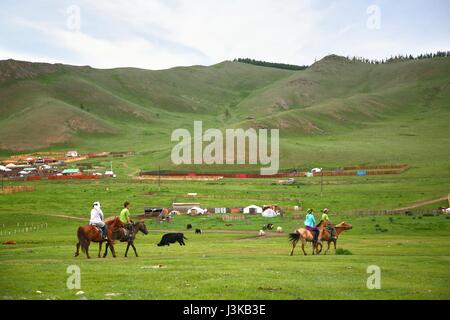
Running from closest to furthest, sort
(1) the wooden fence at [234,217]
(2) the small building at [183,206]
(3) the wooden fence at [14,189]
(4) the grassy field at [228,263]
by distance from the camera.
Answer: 1. (4) the grassy field at [228,263]
2. (1) the wooden fence at [234,217]
3. (2) the small building at [183,206]
4. (3) the wooden fence at [14,189]

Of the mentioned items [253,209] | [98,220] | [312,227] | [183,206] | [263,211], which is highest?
[98,220]

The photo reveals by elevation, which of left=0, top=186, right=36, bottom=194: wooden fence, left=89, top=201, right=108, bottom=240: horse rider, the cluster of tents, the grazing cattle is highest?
left=0, top=186, right=36, bottom=194: wooden fence

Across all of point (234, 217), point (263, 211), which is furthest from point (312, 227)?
point (263, 211)

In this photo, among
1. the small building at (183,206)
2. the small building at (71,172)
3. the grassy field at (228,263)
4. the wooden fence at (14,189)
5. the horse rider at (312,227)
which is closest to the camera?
the grassy field at (228,263)

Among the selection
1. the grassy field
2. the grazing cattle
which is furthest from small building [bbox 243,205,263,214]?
the grazing cattle

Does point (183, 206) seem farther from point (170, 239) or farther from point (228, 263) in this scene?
point (228, 263)

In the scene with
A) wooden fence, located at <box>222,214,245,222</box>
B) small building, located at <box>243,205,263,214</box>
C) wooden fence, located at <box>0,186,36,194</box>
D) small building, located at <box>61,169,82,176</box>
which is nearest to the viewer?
wooden fence, located at <box>222,214,245,222</box>

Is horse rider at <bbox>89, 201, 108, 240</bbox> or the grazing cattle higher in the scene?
horse rider at <bbox>89, 201, 108, 240</bbox>

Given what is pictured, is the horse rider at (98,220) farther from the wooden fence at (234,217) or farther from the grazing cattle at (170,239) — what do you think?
the wooden fence at (234,217)

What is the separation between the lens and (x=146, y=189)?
10956cm

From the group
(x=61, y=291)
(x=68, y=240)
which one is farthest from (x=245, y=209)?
(x=61, y=291)

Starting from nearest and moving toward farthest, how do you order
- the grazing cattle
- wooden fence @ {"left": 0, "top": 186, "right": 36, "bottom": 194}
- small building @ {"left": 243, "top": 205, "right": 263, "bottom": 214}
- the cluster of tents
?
the grazing cattle
the cluster of tents
small building @ {"left": 243, "top": 205, "right": 263, "bottom": 214}
wooden fence @ {"left": 0, "top": 186, "right": 36, "bottom": 194}

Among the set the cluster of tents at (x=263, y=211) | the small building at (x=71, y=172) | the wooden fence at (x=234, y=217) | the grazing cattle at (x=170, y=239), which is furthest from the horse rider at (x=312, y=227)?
the small building at (x=71, y=172)

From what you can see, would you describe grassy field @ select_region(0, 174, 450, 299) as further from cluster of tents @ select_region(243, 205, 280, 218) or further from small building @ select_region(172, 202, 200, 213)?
small building @ select_region(172, 202, 200, 213)
